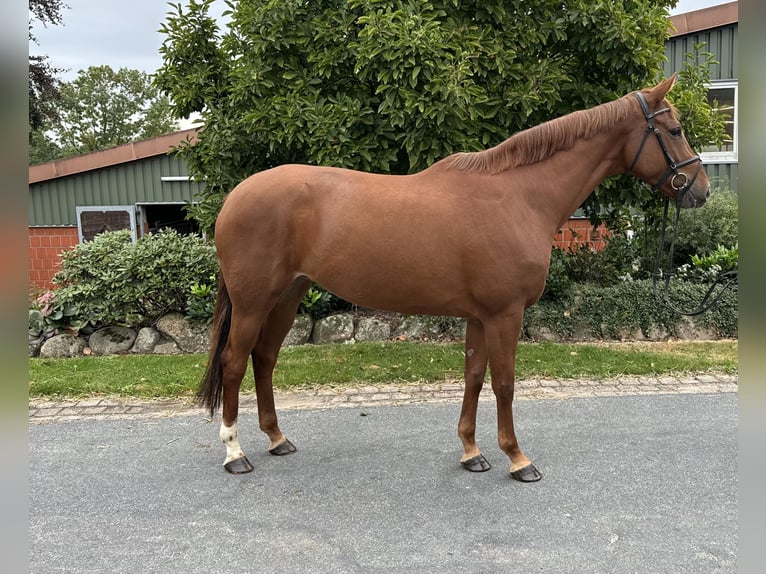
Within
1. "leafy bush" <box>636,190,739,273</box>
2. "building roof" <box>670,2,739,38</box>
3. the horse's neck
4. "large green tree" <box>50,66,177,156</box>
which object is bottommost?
"leafy bush" <box>636,190,739,273</box>

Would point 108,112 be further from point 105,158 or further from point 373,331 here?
point 373,331

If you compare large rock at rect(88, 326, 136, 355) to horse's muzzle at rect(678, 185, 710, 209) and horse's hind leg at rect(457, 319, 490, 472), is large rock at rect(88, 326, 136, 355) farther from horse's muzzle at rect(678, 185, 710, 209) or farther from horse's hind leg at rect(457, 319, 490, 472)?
horse's muzzle at rect(678, 185, 710, 209)

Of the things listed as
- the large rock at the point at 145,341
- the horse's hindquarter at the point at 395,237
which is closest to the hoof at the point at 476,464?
the horse's hindquarter at the point at 395,237

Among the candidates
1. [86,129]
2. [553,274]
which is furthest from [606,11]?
[86,129]

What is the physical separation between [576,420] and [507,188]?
1.99m

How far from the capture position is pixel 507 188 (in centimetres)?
308

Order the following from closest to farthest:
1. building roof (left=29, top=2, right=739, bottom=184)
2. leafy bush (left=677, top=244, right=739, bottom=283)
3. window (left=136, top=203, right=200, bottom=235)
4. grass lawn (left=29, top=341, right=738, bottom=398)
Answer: grass lawn (left=29, top=341, right=738, bottom=398) → leafy bush (left=677, top=244, right=739, bottom=283) → building roof (left=29, top=2, right=739, bottom=184) → window (left=136, top=203, right=200, bottom=235)

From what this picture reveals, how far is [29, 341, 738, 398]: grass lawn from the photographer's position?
491 centimetres

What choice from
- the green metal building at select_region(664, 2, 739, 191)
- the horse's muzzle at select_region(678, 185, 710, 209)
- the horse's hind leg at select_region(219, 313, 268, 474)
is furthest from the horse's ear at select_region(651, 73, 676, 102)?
the green metal building at select_region(664, 2, 739, 191)

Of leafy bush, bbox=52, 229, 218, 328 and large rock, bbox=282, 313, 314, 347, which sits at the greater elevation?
leafy bush, bbox=52, 229, 218, 328

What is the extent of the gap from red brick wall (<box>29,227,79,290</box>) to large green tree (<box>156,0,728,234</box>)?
19.5ft

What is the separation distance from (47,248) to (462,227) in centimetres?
1093

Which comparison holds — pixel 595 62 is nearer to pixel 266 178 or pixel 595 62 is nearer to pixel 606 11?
pixel 606 11

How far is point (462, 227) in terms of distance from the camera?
2.99 m
